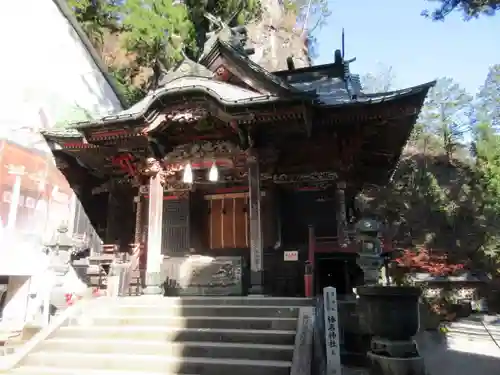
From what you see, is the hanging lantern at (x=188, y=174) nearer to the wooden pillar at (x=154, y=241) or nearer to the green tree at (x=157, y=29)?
the wooden pillar at (x=154, y=241)

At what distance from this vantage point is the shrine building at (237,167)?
992 cm

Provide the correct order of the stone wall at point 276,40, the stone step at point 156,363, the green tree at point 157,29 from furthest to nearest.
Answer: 1. the stone wall at point 276,40
2. the green tree at point 157,29
3. the stone step at point 156,363

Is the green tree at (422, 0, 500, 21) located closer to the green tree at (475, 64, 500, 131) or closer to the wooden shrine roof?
the wooden shrine roof

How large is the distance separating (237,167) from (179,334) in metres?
5.53

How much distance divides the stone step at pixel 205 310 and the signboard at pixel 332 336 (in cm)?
94

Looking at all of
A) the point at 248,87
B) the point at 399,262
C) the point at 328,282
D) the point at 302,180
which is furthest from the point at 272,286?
the point at 399,262

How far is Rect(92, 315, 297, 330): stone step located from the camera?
701 cm

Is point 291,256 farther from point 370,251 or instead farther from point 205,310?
point 370,251

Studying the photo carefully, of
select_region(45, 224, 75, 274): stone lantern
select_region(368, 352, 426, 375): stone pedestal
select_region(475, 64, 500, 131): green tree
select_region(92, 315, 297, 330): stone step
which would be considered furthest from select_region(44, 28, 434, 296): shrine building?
select_region(475, 64, 500, 131): green tree

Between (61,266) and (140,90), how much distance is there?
18.8 metres

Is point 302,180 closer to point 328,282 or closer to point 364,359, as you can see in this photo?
point 328,282

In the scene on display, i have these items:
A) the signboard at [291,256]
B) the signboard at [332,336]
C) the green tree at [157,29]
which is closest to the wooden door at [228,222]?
the signboard at [291,256]

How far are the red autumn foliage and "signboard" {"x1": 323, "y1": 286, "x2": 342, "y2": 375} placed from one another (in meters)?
13.8

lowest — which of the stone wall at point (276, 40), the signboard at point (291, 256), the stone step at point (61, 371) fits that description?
the stone step at point (61, 371)
